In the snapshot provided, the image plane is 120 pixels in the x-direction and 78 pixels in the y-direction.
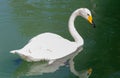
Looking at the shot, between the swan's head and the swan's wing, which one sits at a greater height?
the swan's head

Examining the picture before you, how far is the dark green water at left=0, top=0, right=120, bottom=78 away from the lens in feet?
25.9

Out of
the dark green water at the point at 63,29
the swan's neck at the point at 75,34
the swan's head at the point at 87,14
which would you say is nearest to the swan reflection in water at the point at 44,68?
the dark green water at the point at 63,29

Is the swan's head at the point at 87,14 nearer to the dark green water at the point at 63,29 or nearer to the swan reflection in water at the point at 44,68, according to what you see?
the dark green water at the point at 63,29

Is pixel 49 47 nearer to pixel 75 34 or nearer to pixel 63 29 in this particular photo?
Result: pixel 75 34

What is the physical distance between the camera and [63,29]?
939cm

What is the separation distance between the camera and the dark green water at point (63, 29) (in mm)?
7895

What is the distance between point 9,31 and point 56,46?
1519 mm

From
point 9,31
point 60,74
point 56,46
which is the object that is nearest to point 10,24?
point 9,31

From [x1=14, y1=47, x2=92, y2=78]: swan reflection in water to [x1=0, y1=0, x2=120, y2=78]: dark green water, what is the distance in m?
0.07

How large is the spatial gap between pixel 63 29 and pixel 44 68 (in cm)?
168

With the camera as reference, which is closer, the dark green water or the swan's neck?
the dark green water

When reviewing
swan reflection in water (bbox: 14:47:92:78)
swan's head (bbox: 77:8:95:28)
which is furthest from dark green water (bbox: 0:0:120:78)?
swan's head (bbox: 77:8:95:28)

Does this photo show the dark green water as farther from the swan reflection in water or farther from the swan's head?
the swan's head

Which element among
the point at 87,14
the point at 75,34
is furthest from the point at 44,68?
the point at 87,14
